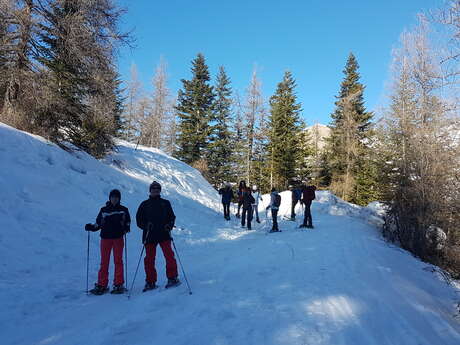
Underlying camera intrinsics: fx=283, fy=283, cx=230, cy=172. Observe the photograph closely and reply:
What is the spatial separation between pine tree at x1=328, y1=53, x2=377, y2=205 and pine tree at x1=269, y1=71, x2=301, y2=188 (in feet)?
14.5

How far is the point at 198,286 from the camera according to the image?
552 centimetres

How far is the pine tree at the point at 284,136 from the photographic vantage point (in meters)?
30.0

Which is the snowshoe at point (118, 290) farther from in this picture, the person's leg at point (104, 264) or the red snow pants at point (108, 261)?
the person's leg at point (104, 264)

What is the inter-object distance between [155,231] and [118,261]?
0.84m

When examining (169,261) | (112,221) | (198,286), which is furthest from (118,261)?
(198,286)

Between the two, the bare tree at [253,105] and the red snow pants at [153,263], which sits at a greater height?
the bare tree at [253,105]

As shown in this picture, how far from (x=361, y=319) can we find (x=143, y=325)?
3183mm

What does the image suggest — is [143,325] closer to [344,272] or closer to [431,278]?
[344,272]

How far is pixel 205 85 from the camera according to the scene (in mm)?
33938

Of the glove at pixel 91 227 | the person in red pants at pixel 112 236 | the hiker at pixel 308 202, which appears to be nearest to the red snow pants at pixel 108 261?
the person in red pants at pixel 112 236

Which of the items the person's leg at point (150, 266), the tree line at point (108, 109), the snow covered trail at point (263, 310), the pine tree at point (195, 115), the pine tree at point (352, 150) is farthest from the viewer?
the pine tree at point (195, 115)

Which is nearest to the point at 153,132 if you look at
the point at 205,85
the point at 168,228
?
the point at 205,85

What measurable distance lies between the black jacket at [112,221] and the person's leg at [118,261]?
13 cm

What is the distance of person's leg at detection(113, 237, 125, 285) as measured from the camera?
17.0ft
